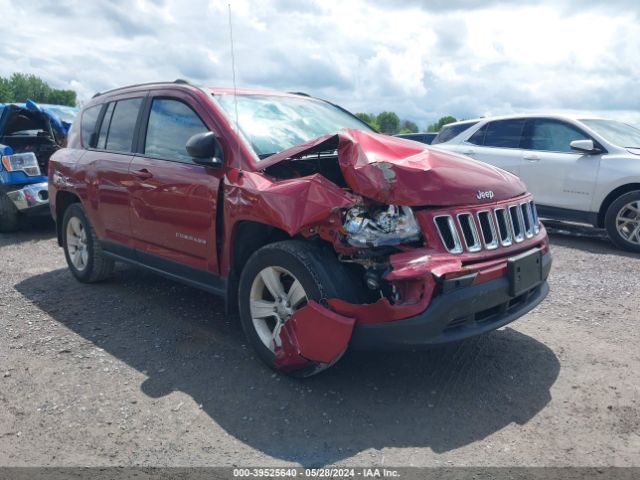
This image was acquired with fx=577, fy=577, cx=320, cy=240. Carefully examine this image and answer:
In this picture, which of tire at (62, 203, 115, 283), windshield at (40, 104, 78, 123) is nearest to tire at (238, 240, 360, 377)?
tire at (62, 203, 115, 283)

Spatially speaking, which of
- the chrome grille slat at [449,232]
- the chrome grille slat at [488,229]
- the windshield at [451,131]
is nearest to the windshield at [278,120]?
the chrome grille slat at [449,232]

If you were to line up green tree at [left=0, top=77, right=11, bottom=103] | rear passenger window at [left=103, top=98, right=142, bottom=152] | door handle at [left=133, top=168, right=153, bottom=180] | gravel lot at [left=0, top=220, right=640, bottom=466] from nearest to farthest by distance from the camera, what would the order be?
gravel lot at [left=0, top=220, right=640, bottom=466], door handle at [left=133, top=168, right=153, bottom=180], rear passenger window at [left=103, top=98, right=142, bottom=152], green tree at [left=0, top=77, right=11, bottom=103]

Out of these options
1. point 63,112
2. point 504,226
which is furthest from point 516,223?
point 63,112

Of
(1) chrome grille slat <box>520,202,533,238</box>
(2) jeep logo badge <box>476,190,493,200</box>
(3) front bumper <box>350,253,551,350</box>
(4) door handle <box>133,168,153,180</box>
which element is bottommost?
(3) front bumper <box>350,253,551,350</box>

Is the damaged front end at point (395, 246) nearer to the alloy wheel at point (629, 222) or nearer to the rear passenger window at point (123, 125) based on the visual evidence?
the rear passenger window at point (123, 125)

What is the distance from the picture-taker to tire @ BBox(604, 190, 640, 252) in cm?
698

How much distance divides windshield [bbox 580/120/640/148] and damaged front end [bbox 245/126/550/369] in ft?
16.5

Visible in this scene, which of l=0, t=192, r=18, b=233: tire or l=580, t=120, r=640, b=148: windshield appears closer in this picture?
l=580, t=120, r=640, b=148: windshield

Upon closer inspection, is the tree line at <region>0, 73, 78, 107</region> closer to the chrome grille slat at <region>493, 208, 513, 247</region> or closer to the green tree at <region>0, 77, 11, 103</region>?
the green tree at <region>0, 77, 11, 103</region>

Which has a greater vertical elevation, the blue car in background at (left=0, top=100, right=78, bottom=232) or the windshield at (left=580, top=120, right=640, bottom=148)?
the windshield at (left=580, top=120, right=640, bottom=148)

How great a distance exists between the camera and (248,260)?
12.2 ft

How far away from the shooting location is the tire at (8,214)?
27.8 feet

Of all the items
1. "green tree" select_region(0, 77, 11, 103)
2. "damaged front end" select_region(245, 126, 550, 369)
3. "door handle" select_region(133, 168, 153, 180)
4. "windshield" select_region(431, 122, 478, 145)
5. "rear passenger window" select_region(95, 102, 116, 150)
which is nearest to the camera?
"damaged front end" select_region(245, 126, 550, 369)

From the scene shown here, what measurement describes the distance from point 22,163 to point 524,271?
765cm
